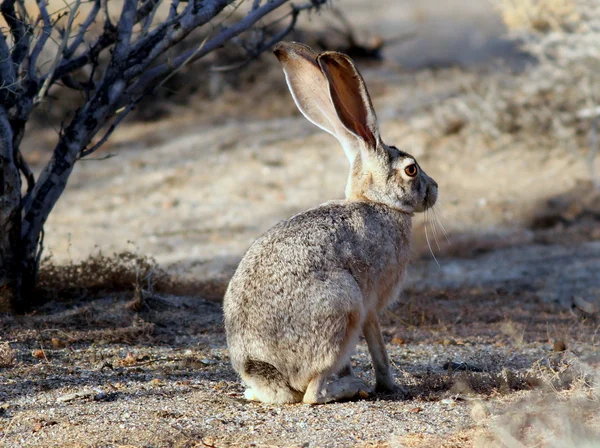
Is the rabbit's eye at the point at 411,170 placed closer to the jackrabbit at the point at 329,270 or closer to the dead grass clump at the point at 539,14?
the jackrabbit at the point at 329,270

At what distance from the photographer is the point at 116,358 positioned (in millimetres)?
5402

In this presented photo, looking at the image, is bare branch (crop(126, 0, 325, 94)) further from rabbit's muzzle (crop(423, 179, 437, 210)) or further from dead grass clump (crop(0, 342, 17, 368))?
dead grass clump (crop(0, 342, 17, 368))

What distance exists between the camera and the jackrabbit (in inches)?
175

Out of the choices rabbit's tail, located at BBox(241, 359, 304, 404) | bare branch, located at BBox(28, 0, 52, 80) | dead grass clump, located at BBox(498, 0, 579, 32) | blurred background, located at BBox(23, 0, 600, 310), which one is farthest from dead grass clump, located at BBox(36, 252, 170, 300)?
dead grass clump, located at BBox(498, 0, 579, 32)

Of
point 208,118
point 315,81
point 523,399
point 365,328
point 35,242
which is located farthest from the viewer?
point 208,118

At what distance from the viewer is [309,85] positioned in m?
5.16

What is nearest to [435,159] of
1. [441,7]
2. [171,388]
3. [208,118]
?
[208,118]

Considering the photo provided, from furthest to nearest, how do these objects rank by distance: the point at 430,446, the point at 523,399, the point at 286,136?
the point at 286,136 < the point at 523,399 < the point at 430,446

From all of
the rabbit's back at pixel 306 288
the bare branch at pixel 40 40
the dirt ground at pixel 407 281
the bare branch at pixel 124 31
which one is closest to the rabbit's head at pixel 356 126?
the rabbit's back at pixel 306 288

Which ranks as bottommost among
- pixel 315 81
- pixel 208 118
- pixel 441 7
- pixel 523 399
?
pixel 523 399

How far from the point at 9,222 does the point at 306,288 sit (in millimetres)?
2595

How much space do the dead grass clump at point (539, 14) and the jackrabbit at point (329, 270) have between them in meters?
7.56

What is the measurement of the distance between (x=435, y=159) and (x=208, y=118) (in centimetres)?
464

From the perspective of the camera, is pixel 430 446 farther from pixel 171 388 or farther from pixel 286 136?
pixel 286 136
